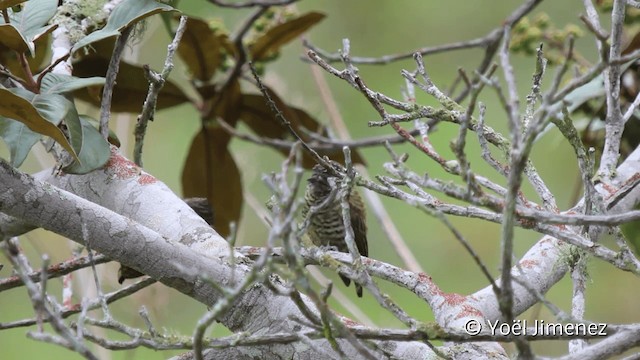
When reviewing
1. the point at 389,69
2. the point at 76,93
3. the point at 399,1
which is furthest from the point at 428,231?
the point at 76,93

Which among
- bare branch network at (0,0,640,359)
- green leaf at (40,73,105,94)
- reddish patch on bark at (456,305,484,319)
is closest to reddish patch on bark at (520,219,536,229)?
bare branch network at (0,0,640,359)

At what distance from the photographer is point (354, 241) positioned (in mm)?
1092

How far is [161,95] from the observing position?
213 centimetres

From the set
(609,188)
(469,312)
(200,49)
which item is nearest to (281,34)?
(200,49)

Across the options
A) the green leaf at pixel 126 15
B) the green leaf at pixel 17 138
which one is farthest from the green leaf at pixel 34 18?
the green leaf at pixel 17 138

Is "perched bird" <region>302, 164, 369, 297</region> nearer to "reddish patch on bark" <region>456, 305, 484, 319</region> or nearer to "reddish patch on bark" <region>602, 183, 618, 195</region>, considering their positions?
"reddish patch on bark" <region>602, 183, 618, 195</region>

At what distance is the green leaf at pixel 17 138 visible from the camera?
1092 mm

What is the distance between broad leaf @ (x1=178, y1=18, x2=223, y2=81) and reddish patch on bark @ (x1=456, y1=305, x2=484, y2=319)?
109cm

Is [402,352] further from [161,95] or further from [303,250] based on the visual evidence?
[161,95]

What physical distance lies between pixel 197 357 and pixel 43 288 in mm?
156

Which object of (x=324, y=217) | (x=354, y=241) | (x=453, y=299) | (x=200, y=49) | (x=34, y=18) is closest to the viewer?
(x=354, y=241)

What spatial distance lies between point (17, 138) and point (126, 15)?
0.27 meters

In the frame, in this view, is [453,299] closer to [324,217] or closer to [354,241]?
[354,241]

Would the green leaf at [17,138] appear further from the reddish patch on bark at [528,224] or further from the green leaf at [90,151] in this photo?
the reddish patch on bark at [528,224]
